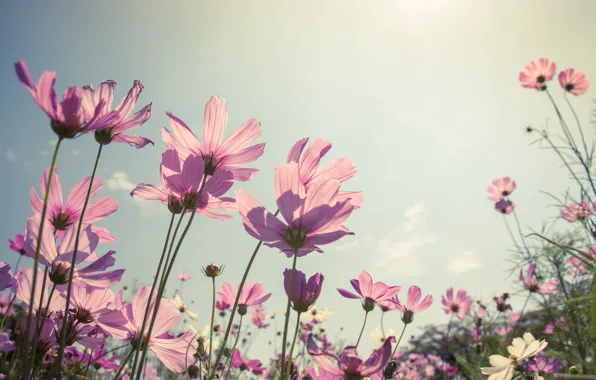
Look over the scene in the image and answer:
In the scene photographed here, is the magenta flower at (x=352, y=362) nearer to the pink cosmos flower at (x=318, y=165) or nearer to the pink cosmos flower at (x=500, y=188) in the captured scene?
the pink cosmos flower at (x=318, y=165)

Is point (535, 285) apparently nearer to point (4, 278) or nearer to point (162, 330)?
point (162, 330)

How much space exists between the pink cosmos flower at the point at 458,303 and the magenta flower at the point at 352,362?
2208 mm

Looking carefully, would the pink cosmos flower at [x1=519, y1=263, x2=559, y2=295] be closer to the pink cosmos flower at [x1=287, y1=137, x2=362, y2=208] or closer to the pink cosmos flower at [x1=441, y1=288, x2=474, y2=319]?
the pink cosmos flower at [x1=441, y1=288, x2=474, y2=319]

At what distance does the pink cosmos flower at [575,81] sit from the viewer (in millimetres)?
2760

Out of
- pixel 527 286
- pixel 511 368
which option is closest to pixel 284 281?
pixel 511 368

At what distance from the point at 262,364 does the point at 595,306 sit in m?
1.54

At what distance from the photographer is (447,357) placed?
356cm

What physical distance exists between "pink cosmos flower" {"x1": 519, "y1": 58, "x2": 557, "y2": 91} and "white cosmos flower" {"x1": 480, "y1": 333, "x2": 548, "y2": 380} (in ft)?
8.33

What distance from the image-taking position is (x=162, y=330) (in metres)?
0.64

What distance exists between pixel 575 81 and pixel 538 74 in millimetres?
246

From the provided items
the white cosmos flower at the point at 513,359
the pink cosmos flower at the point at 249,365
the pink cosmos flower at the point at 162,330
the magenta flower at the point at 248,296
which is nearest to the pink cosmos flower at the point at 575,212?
the white cosmos flower at the point at 513,359

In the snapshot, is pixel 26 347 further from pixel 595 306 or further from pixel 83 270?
pixel 595 306

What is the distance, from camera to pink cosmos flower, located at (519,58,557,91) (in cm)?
277

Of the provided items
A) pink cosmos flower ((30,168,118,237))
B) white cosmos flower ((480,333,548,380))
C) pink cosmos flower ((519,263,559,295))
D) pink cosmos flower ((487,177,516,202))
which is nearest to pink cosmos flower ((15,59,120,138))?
pink cosmos flower ((30,168,118,237))
